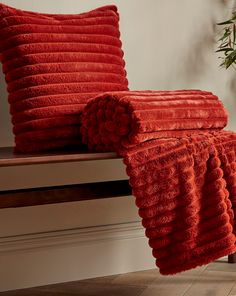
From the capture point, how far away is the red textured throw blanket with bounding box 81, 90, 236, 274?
1.88 meters

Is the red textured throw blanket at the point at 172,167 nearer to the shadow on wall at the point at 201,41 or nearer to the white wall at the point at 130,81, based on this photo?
the white wall at the point at 130,81

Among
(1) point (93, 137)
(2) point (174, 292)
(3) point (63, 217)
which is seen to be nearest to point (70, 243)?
(3) point (63, 217)

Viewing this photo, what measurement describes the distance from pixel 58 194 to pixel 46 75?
369mm

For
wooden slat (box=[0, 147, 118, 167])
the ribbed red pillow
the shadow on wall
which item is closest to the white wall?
the shadow on wall

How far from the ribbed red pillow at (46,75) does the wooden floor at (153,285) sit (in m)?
0.56

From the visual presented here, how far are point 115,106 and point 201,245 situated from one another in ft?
1.61

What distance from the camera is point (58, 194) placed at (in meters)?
1.98

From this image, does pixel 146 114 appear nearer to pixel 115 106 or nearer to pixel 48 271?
pixel 115 106

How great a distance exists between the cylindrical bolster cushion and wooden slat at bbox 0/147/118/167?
6cm

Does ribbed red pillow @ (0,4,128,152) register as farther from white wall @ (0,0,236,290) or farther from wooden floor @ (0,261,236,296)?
wooden floor @ (0,261,236,296)

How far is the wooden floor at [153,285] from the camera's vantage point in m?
2.22

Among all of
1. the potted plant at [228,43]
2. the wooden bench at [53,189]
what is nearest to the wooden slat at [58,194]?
the wooden bench at [53,189]

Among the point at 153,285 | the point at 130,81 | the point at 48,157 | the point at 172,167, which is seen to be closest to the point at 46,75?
the point at 48,157

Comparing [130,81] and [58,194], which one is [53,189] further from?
[130,81]
